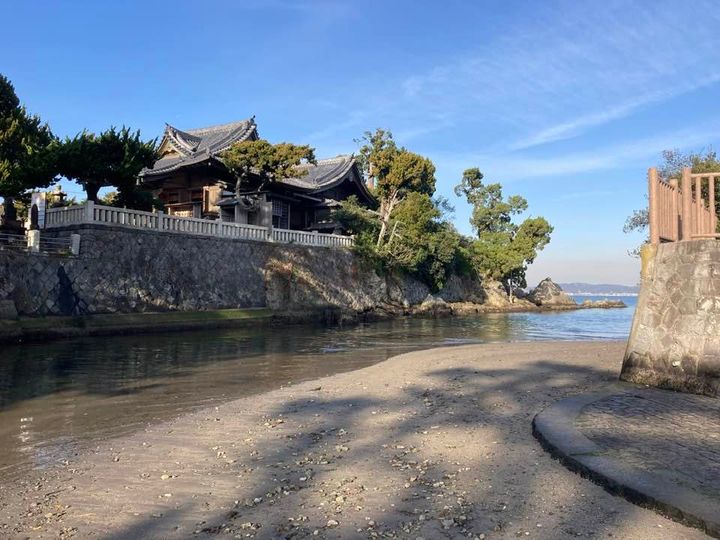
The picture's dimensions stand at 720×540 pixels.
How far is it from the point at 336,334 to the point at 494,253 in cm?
3328

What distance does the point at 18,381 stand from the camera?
9.84 metres

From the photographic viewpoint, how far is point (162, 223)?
24453 mm

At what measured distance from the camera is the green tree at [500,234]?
167 feet

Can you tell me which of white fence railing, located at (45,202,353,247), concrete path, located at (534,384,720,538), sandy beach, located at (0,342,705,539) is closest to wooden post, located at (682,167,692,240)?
concrete path, located at (534,384,720,538)

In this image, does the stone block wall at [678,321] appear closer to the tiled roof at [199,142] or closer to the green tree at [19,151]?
the green tree at [19,151]

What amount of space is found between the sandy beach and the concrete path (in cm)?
13

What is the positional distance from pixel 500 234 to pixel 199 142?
32.2 metres

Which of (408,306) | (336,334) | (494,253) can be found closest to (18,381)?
(336,334)

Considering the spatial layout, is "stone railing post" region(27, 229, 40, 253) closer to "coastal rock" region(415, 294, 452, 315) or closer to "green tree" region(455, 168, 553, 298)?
"coastal rock" region(415, 294, 452, 315)

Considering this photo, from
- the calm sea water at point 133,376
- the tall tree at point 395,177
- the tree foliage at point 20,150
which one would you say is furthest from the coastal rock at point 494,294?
the tree foliage at point 20,150

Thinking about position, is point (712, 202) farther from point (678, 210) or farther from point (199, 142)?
point (199, 142)

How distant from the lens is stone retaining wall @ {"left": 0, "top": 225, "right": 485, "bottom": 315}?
19.2m

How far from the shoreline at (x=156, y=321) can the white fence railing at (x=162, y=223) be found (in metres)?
4.40

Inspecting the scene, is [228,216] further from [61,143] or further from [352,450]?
[352,450]
